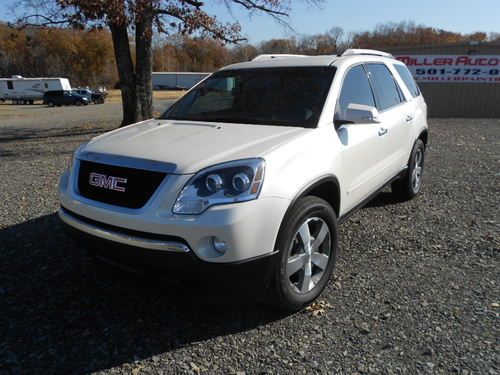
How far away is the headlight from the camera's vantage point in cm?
246

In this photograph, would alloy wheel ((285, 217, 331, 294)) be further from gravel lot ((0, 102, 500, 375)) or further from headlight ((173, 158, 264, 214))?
headlight ((173, 158, 264, 214))

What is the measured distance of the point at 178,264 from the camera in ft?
8.07

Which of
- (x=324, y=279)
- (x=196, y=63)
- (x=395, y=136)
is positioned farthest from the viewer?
(x=196, y=63)

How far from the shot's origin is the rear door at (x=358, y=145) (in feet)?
11.4

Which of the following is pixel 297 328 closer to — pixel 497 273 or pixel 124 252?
pixel 124 252

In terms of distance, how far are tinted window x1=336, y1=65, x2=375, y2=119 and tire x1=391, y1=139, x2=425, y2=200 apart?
1549 mm

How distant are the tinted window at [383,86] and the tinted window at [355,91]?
7.6 inches

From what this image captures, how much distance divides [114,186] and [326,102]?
1.78 metres

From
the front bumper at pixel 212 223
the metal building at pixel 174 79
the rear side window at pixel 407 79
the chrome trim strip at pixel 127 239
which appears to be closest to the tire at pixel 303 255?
the front bumper at pixel 212 223

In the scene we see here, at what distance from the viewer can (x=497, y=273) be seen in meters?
3.62

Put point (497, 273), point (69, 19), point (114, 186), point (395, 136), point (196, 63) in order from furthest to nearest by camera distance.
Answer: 1. point (196, 63)
2. point (69, 19)
3. point (395, 136)
4. point (497, 273)
5. point (114, 186)

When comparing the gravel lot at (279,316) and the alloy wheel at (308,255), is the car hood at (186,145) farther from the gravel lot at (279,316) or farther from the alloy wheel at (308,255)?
the gravel lot at (279,316)

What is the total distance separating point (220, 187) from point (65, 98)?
44.7 m

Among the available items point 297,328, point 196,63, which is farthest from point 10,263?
point 196,63
